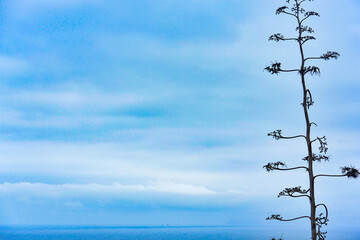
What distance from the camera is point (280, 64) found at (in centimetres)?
776

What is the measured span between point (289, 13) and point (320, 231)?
400 centimetres

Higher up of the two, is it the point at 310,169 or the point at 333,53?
the point at 333,53

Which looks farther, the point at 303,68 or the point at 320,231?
the point at 303,68

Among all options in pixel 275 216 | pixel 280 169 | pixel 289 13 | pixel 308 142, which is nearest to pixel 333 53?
pixel 289 13

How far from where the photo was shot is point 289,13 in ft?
25.8

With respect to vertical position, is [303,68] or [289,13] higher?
[289,13]

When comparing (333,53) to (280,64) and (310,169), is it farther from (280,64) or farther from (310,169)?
(310,169)

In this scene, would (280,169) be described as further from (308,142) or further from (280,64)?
(280,64)

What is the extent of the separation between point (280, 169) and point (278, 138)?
559 millimetres

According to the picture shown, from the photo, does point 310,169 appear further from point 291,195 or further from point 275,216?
point 275,216

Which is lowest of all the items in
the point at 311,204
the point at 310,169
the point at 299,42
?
the point at 311,204

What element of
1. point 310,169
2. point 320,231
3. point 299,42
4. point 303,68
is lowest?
point 320,231

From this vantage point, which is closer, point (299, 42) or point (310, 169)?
point (310, 169)

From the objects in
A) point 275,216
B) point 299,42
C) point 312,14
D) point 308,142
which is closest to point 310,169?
point 308,142
